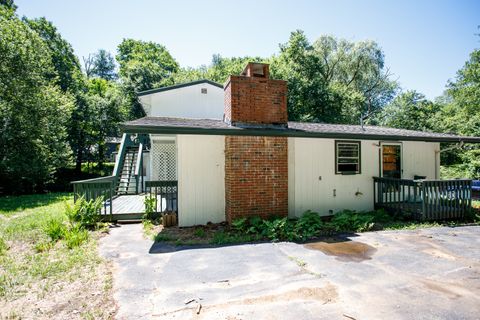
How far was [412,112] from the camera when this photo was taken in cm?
2538

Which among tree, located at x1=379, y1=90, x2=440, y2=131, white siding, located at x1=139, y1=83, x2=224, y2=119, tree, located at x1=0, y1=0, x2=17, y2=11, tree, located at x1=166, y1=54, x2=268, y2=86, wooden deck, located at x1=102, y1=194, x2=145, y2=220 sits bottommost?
wooden deck, located at x1=102, y1=194, x2=145, y2=220

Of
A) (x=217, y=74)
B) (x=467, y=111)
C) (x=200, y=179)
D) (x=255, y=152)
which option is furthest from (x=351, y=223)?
(x=217, y=74)

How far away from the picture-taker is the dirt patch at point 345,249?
15.6 ft

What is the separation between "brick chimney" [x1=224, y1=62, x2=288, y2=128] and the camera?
7.46 meters

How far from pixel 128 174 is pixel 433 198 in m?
12.8

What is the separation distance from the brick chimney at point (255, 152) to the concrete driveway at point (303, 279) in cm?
159

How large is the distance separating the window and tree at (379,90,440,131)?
21385mm

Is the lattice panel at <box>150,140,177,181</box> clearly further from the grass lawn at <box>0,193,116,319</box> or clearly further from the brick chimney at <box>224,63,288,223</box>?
the grass lawn at <box>0,193,116,319</box>

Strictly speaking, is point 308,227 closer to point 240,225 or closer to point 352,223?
point 352,223

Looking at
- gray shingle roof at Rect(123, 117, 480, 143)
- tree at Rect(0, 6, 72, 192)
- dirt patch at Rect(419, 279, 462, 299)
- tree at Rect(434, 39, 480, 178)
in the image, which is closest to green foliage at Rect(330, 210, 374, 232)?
gray shingle roof at Rect(123, 117, 480, 143)

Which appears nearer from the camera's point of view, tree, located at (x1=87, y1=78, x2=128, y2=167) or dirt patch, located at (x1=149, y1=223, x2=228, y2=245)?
dirt patch, located at (x1=149, y1=223, x2=228, y2=245)

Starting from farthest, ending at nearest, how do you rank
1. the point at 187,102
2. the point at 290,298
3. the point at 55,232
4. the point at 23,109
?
the point at 23,109 < the point at 187,102 < the point at 55,232 < the point at 290,298

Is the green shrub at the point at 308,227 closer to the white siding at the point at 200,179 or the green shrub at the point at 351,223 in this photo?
the green shrub at the point at 351,223

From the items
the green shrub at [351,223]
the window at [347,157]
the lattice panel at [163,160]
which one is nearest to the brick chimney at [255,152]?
the green shrub at [351,223]
